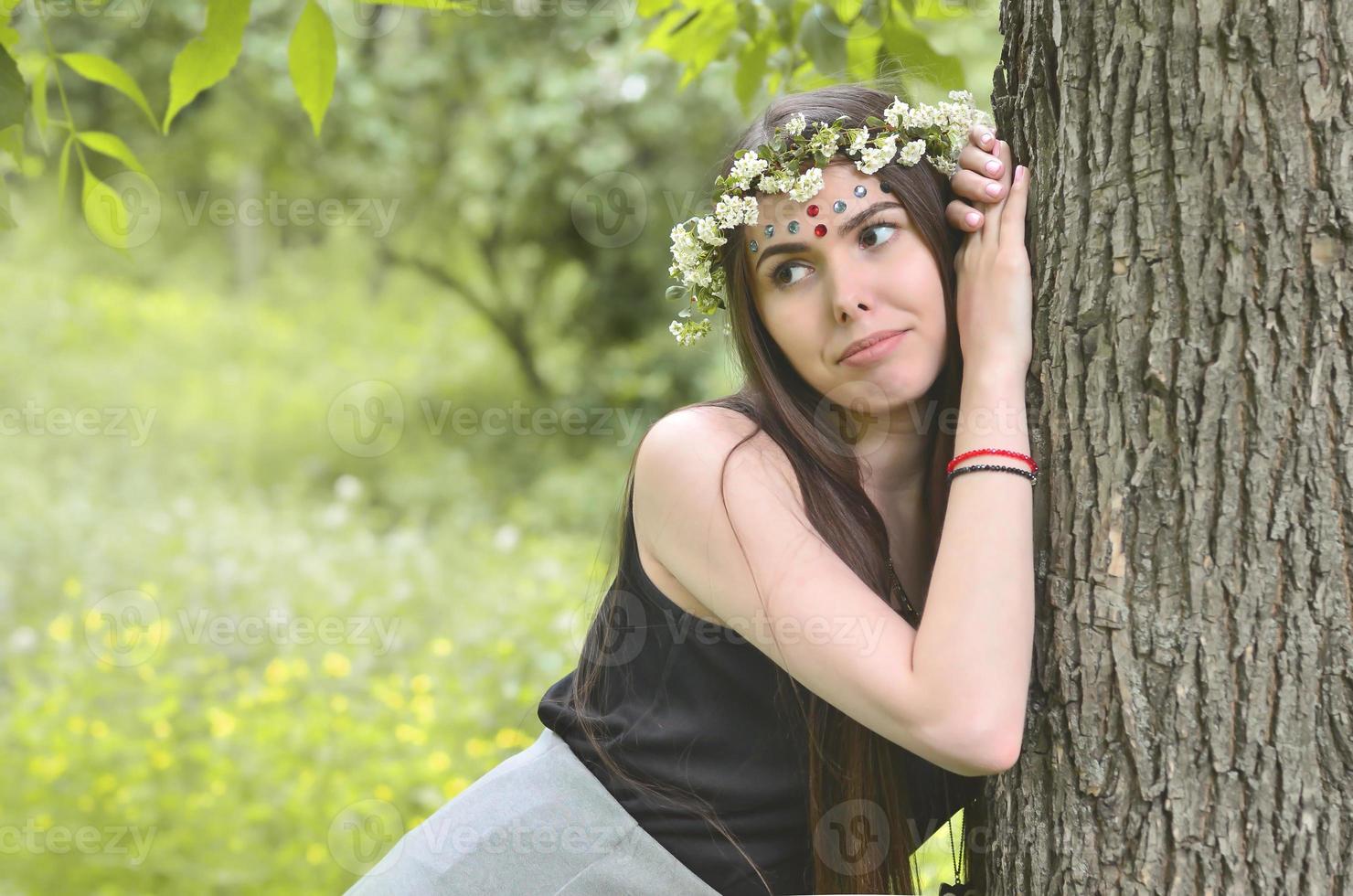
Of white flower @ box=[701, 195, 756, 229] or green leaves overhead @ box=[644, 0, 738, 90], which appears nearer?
white flower @ box=[701, 195, 756, 229]

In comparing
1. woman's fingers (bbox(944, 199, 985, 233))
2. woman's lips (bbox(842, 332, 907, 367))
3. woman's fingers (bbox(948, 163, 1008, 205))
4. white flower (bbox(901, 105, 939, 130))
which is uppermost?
white flower (bbox(901, 105, 939, 130))

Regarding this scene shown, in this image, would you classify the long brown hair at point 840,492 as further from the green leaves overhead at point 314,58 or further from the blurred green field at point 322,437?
the blurred green field at point 322,437

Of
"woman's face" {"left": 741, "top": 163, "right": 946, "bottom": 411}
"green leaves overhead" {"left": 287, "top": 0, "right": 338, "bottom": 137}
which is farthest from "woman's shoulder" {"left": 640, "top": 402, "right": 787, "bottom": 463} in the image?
"green leaves overhead" {"left": 287, "top": 0, "right": 338, "bottom": 137}

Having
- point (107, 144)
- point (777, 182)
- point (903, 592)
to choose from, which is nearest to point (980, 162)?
point (777, 182)

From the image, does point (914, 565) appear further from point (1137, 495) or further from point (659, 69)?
point (659, 69)

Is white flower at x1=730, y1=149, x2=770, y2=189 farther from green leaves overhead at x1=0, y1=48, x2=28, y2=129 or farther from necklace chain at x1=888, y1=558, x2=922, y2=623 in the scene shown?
green leaves overhead at x1=0, y1=48, x2=28, y2=129

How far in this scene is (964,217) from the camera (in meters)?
1.56

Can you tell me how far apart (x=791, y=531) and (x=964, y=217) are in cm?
49

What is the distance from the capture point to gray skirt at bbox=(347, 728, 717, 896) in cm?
166

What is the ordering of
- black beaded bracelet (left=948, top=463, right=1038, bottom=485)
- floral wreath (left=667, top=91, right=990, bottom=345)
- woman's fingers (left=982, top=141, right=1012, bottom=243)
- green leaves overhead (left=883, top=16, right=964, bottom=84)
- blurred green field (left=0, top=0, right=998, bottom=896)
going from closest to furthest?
1. black beaded bracelet (left=948, top=463, right=1038, bottom=485)
2. woman's fingers (left=982, top=141, right=1012, bottom=243)
3. floral wreath (left=667, top=91, right=990, bottom=345)
4. green leaves overhead (left=883, top=16, right=964, bottom=84)
5. blurred green field (left=0, top=0, right=998, bottom=896)

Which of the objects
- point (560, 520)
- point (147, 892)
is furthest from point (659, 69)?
Answer: point (147, 892)

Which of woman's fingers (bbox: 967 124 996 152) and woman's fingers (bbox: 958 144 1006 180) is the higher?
woman's fingers (bbox: 967 124 996 152)

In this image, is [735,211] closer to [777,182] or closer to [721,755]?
[777,182]

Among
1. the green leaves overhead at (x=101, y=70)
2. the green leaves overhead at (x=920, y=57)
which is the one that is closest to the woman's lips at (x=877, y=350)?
the green leaves overhead at (x=920, y=57)
